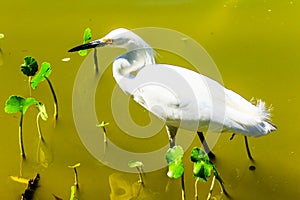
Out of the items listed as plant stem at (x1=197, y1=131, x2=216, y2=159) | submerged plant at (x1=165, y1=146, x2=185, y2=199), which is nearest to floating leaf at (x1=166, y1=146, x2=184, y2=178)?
submerged plant at (x1=165, y1=146, x2=185, y2=199)

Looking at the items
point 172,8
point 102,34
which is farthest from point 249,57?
point 102,34

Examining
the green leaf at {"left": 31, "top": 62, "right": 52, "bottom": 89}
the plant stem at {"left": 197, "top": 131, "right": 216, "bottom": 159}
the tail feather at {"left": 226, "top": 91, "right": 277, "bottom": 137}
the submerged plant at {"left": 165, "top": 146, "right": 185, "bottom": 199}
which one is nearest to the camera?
the submerged plant at {"left": 165, "top": 146, "right": 185, "bottom": 199}

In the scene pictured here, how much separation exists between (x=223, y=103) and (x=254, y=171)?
39cm

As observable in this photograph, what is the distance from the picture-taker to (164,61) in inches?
127

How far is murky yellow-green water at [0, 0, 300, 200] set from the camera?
2.60 metres

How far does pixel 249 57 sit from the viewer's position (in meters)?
3.29

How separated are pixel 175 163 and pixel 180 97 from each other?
530 millimetres

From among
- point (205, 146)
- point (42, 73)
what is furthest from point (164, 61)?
point (42, 73)

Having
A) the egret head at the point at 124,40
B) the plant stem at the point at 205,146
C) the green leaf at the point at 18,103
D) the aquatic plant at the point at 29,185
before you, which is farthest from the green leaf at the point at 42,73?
the plant stem at the point at 205,146

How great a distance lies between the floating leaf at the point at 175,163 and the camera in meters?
2.06

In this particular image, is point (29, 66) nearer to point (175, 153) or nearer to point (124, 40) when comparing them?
point (124, 40)

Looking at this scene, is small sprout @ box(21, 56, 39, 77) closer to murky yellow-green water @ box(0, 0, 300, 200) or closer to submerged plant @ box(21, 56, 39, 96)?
submerged plant @ box(21, 56, 39, 96)

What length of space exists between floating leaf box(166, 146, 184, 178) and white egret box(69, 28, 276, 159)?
17.8 inches

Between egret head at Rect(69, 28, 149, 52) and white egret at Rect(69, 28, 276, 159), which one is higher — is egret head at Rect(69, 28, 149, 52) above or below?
above
